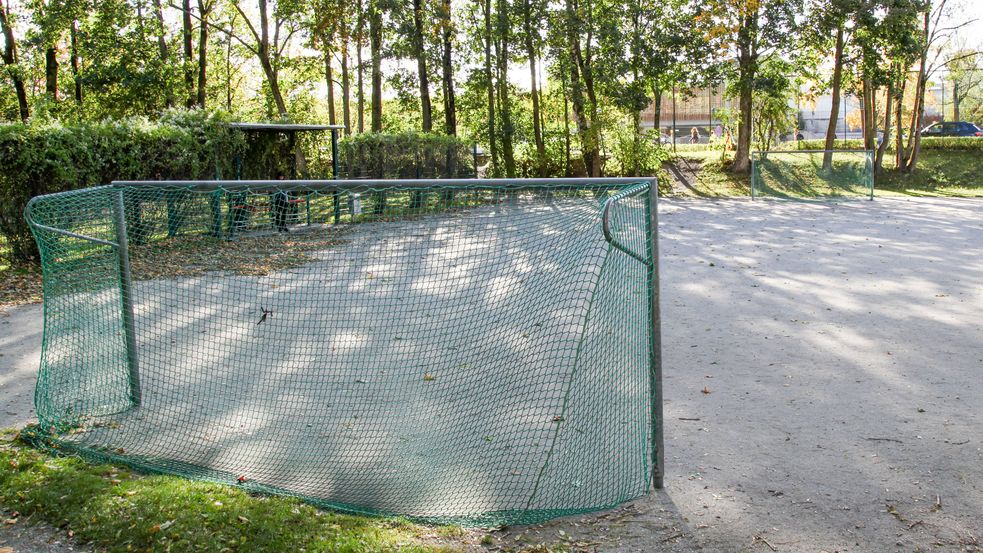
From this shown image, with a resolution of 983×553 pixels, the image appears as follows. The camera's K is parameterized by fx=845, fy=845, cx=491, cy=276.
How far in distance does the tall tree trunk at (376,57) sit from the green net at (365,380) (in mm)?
16249

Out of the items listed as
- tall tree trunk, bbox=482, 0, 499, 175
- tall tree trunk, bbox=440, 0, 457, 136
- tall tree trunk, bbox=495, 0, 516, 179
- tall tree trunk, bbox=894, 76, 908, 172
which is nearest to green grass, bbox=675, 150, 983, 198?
tall tree trunk, bbox=894, 76, 908, 172

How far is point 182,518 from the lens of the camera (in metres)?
3.72

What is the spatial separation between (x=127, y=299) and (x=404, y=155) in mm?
15384

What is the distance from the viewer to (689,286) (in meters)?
9.52

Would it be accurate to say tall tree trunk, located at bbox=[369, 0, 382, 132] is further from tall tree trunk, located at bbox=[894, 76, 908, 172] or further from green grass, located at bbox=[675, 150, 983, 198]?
tall tree trunk, located at bbox=[894, 76, 908, 172]

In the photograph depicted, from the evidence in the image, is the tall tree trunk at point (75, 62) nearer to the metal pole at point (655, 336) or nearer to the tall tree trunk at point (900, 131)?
the metal pole at point (655, 336)

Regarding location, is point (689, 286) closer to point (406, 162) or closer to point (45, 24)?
point (406, 162)

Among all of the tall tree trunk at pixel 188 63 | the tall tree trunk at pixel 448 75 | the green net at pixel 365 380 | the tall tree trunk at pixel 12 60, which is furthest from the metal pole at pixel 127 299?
the tall tree trunk at pixel 12 60

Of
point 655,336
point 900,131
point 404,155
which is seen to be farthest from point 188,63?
point 655,336

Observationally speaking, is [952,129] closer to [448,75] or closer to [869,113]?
[869,113]

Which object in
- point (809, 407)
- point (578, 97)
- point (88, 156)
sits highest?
point (578, 97)

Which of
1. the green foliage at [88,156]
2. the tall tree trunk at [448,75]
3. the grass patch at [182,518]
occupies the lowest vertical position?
the grass patch at [182,518]

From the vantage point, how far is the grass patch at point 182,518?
3525mm

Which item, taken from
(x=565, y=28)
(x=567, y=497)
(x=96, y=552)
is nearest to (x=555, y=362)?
(x=567, y=497)
